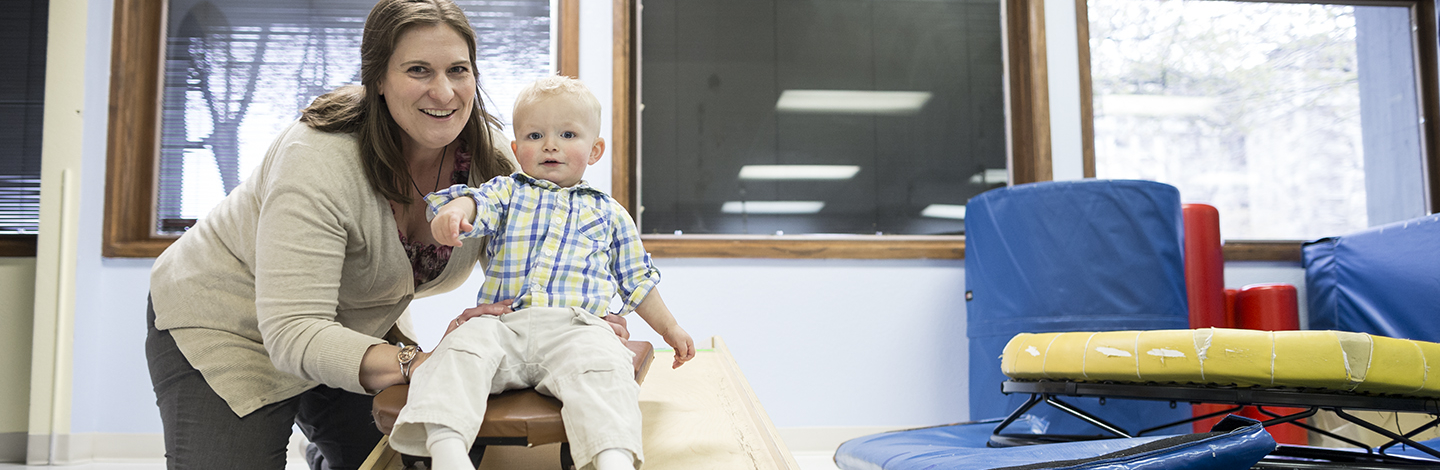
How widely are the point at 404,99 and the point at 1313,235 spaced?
3.55m

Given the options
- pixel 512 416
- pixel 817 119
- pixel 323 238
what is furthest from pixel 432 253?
pixel 817 119

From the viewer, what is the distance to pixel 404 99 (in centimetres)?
140

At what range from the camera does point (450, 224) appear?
1.20 meters

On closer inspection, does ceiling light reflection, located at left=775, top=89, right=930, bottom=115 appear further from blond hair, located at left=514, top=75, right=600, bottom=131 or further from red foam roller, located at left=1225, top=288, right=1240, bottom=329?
blond hair, located at left=514, top=75, right=600, bottom=131

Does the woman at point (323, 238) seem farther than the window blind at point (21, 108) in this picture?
No

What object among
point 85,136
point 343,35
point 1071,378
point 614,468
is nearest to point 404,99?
point 614,468

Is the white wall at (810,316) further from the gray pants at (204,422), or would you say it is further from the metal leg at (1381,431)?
the metal leg at (1381,431)

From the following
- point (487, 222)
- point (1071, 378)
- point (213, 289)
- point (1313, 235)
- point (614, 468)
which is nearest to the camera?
point (614, 468)

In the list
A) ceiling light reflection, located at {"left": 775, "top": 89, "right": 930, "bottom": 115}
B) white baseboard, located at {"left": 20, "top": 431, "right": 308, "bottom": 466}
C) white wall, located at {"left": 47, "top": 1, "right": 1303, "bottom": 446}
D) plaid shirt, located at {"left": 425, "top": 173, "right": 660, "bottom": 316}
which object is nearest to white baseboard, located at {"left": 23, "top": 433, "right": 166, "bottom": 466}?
white baseboard, located at {"left": 20, "top": 431, "right": 308, "bottom": 466}

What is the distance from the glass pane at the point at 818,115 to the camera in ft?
10.6

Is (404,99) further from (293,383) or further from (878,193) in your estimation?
(878,193)

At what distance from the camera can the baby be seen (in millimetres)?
1035

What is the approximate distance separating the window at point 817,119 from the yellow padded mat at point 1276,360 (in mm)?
1529

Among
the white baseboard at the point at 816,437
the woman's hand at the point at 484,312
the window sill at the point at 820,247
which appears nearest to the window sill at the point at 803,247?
the window sill at the point at 820,247
